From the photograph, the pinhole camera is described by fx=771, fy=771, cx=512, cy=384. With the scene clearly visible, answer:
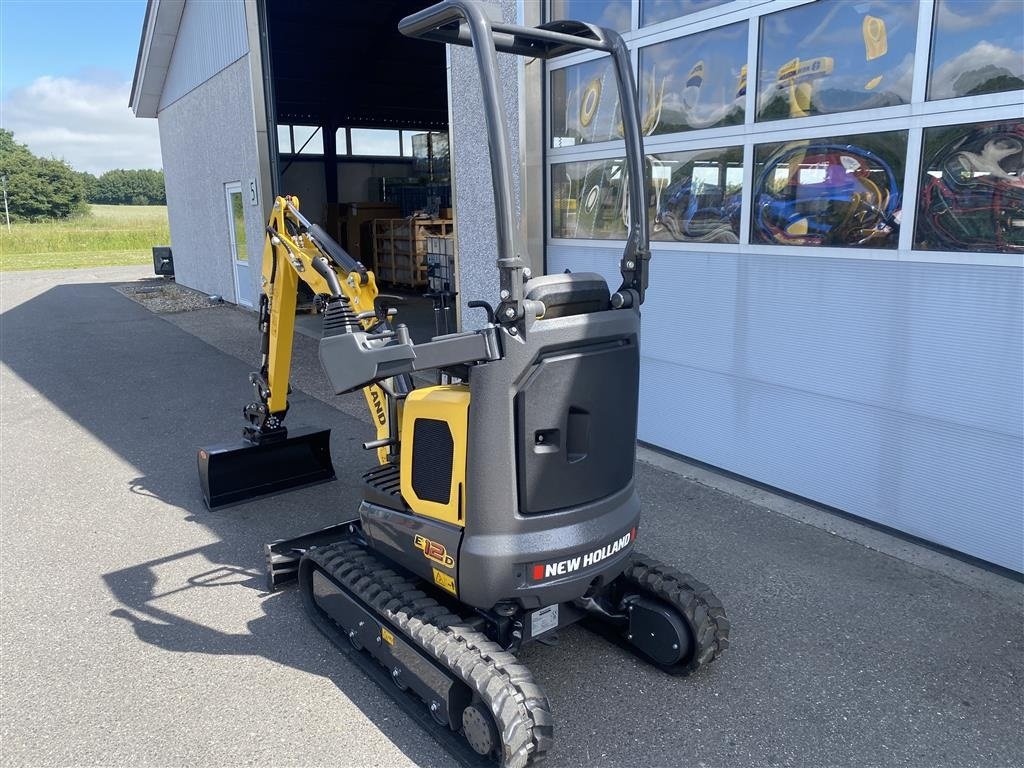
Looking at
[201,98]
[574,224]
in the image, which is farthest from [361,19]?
[574,224]

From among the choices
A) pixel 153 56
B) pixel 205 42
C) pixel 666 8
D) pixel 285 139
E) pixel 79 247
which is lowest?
pixel 79 247

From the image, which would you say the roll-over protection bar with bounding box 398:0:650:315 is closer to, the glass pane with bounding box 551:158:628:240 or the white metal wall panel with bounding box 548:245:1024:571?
the white metal wall panel with bounding box 548:245:1024:571

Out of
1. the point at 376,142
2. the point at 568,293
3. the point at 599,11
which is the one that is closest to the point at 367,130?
the point at 376,142

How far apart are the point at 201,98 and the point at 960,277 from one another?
17177mm

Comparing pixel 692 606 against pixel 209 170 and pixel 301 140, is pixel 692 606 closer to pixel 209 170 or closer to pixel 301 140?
pixel 209 170

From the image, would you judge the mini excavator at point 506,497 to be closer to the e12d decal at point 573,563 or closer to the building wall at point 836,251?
the e12d decal at point 573,563

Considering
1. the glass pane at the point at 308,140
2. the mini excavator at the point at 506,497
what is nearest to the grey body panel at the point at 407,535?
the mini excavator at the point at 506,497

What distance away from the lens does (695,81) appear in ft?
20.2

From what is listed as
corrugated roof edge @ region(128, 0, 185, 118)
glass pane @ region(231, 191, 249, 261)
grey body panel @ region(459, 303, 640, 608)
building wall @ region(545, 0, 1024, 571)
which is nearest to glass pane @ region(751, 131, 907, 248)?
building wall @ region(545, 0, 1024, 571)

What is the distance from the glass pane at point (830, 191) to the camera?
16.1ft

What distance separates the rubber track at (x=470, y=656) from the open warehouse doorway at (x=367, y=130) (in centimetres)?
1292

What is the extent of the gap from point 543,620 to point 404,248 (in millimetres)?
16432

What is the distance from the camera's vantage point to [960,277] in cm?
457

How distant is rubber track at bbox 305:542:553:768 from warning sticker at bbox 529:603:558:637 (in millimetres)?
237
